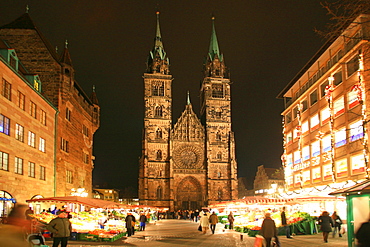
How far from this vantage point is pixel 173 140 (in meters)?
73.4

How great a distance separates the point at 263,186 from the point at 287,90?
159 feet

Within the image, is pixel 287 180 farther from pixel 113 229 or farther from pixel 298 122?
pixel 113 229

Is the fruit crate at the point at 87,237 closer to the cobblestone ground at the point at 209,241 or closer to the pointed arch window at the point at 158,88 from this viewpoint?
the cobblestone ground at the point at 209,241

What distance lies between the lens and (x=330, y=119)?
3281 cm

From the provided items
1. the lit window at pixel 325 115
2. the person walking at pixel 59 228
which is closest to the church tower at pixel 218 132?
the lit window at pixel 325 115

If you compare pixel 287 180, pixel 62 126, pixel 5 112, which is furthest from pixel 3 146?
pixel 287 180

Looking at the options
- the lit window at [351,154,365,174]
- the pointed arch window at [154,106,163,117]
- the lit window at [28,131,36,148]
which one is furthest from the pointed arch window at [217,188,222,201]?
the lit window at [28,131,36,148]

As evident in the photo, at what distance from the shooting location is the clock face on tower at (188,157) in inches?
2876

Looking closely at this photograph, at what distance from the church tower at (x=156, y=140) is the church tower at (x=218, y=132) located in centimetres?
732

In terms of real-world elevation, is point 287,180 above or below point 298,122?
below

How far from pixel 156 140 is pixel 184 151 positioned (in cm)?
549

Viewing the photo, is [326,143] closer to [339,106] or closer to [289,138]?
[339,106]

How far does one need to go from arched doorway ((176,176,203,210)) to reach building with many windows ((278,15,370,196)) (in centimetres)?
2825

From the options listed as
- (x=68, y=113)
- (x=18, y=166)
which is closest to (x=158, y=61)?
(x=68, y=113)
